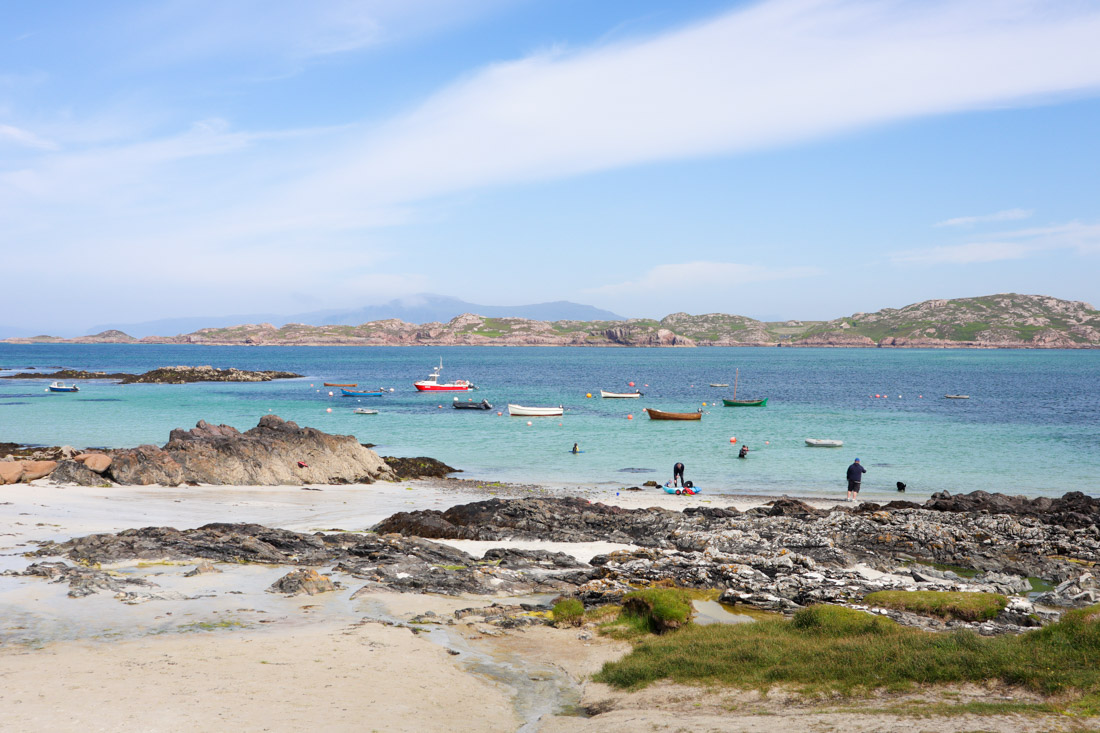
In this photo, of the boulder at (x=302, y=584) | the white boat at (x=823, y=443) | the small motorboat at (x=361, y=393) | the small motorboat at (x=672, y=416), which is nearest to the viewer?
the boulder at (x=302, y=584)

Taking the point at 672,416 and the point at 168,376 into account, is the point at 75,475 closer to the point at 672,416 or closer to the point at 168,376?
the point at 672,416

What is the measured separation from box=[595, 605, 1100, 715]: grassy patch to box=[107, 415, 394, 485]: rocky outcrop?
27600 mm

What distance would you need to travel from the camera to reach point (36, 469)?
33.4 meters

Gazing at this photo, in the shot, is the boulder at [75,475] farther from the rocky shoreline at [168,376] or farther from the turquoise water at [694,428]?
the rocky shoreline at [168,376]

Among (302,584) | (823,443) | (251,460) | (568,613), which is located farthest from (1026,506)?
(251,460)

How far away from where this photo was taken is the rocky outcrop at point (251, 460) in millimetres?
34500

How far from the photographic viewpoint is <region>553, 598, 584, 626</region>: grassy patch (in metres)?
15.8

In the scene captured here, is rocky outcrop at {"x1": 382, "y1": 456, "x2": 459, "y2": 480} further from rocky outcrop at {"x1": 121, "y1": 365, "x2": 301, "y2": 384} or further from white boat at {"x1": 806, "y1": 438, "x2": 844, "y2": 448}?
rocky outcrop at {"x1": 121, "y1": 365, "x2": 301, "y2": 384}

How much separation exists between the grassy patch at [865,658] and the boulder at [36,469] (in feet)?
104

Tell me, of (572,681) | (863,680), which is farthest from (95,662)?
(863,680)

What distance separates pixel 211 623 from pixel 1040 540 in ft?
81.6

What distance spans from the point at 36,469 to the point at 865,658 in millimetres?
36327

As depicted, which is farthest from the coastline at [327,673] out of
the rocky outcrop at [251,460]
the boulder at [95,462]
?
the rocky outcrop at [251,460]

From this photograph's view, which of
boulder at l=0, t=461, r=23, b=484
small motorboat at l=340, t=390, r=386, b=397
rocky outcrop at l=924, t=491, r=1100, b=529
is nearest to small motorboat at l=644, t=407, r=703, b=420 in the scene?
rocky outcrop at l=924, t=491, r=1100, b=529
